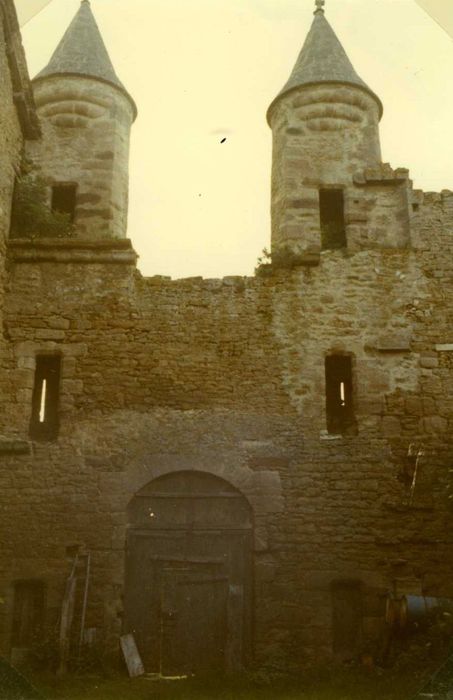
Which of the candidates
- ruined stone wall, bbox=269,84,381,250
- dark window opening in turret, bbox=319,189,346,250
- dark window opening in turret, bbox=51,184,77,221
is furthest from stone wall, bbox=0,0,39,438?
dark window opening in turret, bbox=319,189,346,250

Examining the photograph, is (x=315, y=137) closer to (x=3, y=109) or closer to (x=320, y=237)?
(x=320, y=237)

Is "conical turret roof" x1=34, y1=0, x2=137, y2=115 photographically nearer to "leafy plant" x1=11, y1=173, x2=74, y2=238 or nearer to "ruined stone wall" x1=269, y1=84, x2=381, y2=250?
"leafy plant" x1=11, y1=173, x2=74, y2=238

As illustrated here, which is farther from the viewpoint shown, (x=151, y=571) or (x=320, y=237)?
(x=320, y=237)

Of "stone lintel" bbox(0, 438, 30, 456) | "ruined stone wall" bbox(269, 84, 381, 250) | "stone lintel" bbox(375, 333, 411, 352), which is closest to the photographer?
"stone lintel" bbox(0, 438, 30, 456)

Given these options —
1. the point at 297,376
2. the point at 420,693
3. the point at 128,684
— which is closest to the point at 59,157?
the point at 297,376

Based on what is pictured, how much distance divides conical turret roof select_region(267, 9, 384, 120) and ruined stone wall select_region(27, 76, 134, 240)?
312 cm

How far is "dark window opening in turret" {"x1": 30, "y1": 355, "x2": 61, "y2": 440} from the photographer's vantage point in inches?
427

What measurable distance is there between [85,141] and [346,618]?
9644mm

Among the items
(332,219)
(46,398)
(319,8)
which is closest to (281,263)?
(332,219)

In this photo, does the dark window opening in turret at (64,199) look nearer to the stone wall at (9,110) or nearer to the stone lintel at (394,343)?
the stone wall at (9,110)

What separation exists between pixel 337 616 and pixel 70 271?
268 inches

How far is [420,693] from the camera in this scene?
764 cm

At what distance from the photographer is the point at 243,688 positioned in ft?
28.8

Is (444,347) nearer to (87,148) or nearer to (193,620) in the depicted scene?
(193,620)
